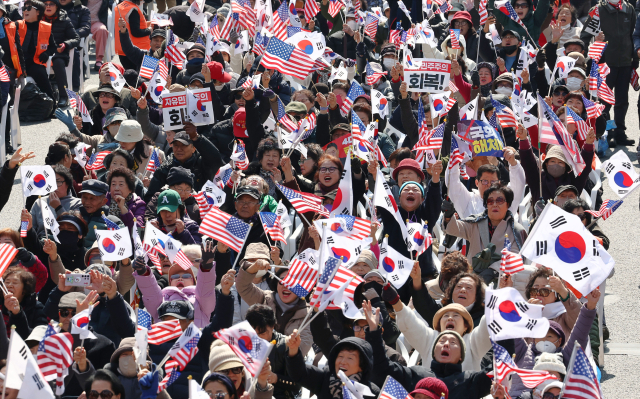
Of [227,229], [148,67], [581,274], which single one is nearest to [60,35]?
[148,67]

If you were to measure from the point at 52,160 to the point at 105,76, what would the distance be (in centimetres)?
260

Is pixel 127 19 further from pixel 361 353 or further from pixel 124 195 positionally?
pixel 361 353

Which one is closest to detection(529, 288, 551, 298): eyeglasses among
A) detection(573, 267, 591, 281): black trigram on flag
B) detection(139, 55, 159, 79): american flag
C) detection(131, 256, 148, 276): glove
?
detection(573, 267, 591, 281): black trigram on flag

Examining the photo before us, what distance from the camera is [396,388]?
21.4 ft

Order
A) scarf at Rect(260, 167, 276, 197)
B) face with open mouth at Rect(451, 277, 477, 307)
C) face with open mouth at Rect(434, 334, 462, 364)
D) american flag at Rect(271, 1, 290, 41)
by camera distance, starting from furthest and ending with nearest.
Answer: american flag at Rect(271, 1, 290, 41) → scarf at Rect(260, 167, 276, 197) → face with open mouth at Rect(451, 277, 477, 307) → face with open mouth at Rect(434, 334, 462, 364)

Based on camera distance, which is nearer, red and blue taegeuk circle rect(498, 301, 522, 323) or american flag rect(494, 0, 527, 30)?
red and blue taegeuk circle rect(498, 301, 522, 323)

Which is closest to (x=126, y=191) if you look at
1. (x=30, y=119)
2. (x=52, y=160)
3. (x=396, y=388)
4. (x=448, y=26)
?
(x=52, y=160)

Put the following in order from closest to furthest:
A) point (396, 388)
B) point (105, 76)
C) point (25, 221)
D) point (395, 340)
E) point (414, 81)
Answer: point (396, 388)
point (395, 340)
point (25, 221)
point (414, 81)
point (105, 76)

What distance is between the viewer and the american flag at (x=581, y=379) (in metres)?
6.02

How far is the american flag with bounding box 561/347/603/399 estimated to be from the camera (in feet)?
19.7

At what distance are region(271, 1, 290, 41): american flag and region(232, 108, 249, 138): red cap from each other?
1.78m

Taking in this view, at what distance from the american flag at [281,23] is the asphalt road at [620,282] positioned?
3.88 m

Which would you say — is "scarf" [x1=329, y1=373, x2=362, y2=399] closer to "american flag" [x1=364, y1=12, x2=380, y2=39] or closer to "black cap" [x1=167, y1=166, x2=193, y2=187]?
"black cap" [x1=167, y1=166, x2=193, y2=187]

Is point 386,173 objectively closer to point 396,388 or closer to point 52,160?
point 52,160
